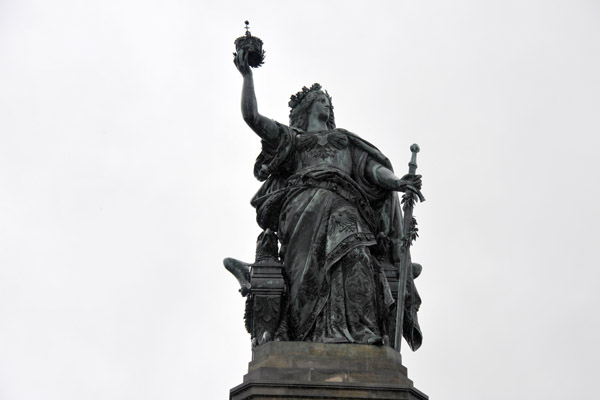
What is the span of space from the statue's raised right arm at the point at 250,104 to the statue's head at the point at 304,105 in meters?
1.00

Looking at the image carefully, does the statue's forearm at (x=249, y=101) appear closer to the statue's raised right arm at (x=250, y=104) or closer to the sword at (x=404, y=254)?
the statue's raised right arm at (x=250, y=104)

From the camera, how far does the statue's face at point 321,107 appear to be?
826 inches

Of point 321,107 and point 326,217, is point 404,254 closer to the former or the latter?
point 326,217

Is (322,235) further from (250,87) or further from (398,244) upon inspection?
(250,87)

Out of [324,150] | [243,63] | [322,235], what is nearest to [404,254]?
[322,235]

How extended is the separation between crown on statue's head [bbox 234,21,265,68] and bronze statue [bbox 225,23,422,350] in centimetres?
2

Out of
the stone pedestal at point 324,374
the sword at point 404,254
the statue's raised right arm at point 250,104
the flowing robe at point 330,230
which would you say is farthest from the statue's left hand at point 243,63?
the stone pedestal at point 324,374

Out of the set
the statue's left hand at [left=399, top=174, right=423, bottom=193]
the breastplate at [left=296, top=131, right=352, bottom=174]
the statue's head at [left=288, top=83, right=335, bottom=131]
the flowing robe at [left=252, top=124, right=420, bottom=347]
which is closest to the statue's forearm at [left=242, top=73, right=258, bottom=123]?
the flowing robe at [left=252, top=124, right=420, bottom=347]

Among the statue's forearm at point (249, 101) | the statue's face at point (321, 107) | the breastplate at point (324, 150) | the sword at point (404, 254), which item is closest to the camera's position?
the sword at point (404, 254)

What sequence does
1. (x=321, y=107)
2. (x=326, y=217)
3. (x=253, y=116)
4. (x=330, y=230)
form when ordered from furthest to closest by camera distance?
(x=321, y=107) → (x=253, y=116) → (x=326, y=217) → (x=330, y=230)

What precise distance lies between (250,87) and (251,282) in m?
3.08

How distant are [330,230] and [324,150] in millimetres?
1661

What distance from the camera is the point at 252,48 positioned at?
64.9ft

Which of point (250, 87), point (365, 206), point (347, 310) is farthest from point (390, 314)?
point (250, 87)
